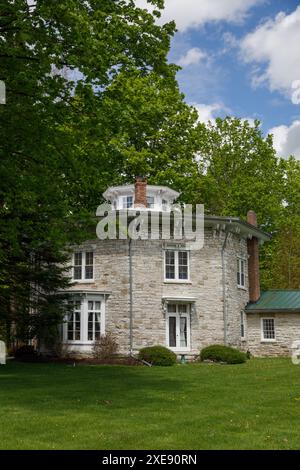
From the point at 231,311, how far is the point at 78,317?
28.2 feet

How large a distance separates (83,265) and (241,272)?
388 inches

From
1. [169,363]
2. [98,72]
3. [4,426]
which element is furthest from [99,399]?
[169,363]

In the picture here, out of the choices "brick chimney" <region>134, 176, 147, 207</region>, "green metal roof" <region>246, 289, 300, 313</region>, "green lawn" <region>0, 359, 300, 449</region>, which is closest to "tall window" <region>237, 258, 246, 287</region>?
"green metal roof" <region>246, 289, 300, 313</region>

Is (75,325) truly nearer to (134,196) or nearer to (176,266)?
(176,266)

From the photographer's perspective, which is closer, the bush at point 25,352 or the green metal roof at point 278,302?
the bush at point 25,352

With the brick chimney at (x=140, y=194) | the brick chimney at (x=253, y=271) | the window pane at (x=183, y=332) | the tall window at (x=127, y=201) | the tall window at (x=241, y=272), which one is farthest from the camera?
the brick chimney at (x=253, y=271)

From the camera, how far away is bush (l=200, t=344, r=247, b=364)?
1221 inches

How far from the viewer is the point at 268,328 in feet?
123

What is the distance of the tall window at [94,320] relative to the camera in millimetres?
32938

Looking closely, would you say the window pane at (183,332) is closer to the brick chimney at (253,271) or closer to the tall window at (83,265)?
the tall window at (83,265)

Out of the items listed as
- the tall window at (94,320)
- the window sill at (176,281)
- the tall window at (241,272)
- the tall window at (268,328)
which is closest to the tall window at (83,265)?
the tall window at (94,320)

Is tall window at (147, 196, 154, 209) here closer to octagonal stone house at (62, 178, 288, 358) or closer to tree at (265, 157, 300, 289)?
octagonal stone house at (62, 178, 288, 358)

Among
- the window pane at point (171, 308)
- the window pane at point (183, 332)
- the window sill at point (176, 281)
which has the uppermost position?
the window sill at point (176, 281)

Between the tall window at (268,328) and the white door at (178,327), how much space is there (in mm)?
6373
